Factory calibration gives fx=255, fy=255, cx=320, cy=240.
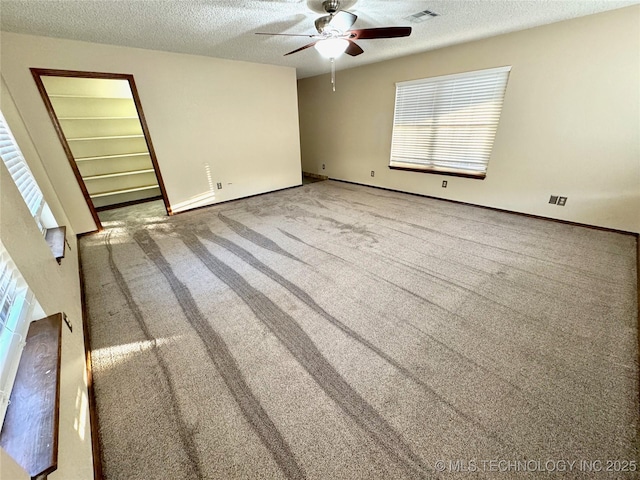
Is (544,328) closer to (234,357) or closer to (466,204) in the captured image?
(234,357)

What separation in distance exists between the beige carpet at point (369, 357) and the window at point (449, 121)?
5.31ft

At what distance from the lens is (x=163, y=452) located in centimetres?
115

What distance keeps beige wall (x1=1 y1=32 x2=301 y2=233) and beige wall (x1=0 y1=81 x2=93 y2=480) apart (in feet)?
7.30

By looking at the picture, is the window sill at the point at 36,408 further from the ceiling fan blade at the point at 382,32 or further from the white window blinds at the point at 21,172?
the ceiling fan blade at the point at 382,32

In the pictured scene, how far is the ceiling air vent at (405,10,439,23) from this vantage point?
2.50 metres

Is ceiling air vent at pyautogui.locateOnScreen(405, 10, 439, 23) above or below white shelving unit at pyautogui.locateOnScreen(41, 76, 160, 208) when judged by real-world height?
above

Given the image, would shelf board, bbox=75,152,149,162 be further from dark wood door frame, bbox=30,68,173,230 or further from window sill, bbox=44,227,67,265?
window sill, bbox=44,227,67,265

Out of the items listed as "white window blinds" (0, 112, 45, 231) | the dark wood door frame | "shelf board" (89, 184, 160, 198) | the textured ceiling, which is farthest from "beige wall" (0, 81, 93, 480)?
"shelf board" (89, 184, 160, 198)

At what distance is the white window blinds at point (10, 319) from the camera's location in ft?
2.74

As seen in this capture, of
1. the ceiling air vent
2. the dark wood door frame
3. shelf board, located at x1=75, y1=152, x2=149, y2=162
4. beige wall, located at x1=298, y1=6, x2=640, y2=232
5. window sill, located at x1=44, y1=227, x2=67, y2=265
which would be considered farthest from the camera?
shelf board, located at x1=75, y1=152, x2=149, y2=162

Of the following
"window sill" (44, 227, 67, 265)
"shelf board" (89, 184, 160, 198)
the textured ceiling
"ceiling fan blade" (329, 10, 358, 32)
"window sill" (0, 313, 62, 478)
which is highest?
the textured ceiling

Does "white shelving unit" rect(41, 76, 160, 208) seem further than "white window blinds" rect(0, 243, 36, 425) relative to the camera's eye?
Yes

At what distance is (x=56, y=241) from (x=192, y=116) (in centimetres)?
259

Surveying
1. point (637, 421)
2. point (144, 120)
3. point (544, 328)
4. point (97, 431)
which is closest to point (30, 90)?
point (144, 120)
